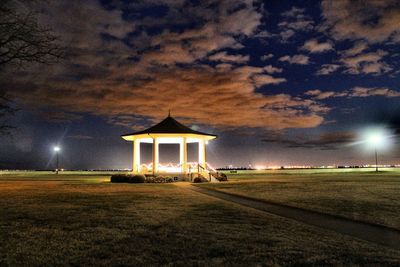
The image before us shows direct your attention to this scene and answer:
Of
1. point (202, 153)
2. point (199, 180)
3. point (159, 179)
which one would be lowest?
point (199, 180)

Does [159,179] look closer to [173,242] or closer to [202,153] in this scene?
[202,153]

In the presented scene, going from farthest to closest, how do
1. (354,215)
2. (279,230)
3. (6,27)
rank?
(6,27), (354,215), (279,230)

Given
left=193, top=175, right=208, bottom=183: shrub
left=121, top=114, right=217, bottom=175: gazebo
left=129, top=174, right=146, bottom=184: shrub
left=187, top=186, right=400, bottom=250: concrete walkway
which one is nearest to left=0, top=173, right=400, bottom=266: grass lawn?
left=187, top=186, right=400, bottom=250: concrete walkway

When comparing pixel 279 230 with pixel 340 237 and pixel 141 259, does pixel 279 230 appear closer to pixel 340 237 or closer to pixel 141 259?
pixel 340 237

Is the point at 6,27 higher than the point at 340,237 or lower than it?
higher

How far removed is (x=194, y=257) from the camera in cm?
568

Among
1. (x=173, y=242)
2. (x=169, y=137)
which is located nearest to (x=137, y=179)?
(x=169, y=137)

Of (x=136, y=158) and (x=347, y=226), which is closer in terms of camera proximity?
(x=347, y=226)

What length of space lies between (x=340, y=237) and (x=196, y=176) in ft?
83.6

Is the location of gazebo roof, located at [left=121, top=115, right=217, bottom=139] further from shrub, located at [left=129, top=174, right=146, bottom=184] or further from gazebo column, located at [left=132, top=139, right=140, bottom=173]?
shrub, located at [left=129, top=174, right=146, bottom=184]

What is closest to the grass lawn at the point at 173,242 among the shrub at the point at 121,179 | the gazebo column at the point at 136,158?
the shrub at the point at 121,179

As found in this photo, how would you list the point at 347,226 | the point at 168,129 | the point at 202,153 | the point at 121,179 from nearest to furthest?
the point at 347,226 → the point at 121,179 → the point at 168,129 → the point at 202,153

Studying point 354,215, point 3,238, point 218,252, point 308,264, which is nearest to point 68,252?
point 3,238

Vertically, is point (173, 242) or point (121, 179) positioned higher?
point (121, 179)
